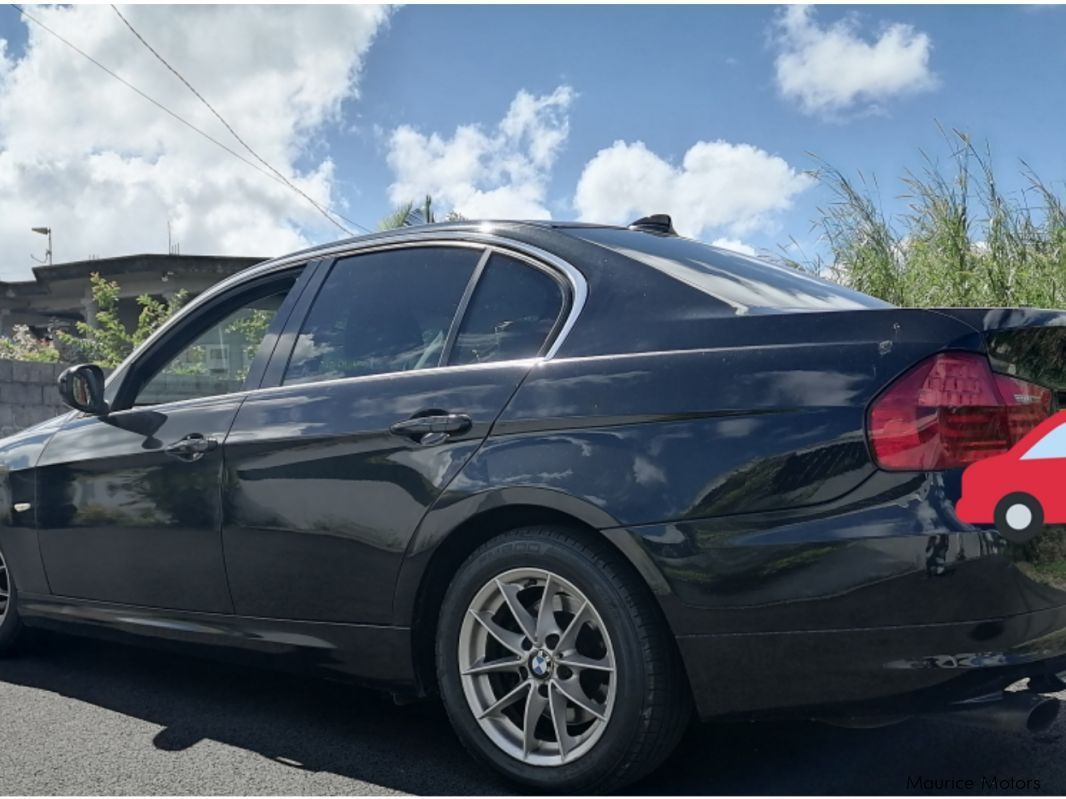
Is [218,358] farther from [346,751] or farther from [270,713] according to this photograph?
[346,751]

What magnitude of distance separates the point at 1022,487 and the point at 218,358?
2.87 m

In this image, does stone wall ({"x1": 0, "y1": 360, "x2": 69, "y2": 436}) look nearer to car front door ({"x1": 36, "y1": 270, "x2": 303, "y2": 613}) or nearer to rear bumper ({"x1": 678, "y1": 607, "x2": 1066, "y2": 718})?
car front door ({"x1": 36, "y1": 270, "x2": 303, "y2": 613})

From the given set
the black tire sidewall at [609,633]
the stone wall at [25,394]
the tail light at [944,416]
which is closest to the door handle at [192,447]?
the black tire sidewall at [609,633]

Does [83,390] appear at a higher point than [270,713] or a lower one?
higher

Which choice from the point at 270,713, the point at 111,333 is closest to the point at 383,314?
the point at 270,713

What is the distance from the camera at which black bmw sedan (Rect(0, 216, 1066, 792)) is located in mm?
2400

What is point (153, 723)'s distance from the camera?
12.1 ft

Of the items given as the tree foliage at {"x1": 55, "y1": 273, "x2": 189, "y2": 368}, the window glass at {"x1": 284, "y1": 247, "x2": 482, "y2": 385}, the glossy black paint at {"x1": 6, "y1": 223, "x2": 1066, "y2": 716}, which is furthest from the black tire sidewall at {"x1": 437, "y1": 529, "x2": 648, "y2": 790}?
the tree foliage at {"x1": 55, "y1": 273, "x2": 189, "y2": 368}

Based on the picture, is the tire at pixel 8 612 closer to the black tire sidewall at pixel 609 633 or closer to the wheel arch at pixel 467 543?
the wheel arch at pixel 467 543

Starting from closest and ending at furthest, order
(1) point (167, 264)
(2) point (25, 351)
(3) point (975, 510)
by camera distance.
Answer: (3) point (975, 510), (2) point (25, 351), (1) point (167, 264)

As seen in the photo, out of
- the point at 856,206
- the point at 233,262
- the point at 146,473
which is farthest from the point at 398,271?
the point at 233,262

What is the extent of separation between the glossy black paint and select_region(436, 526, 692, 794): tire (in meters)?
0.09

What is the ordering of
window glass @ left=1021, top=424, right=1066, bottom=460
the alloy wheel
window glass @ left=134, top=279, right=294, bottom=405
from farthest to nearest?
1. window glass @ left=134, top=279, right=294, bottom=405
2. the alloy wheel
3. window glass @ left=1021, top=424, right=1066, bottom=460

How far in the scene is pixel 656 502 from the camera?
2615 mm
